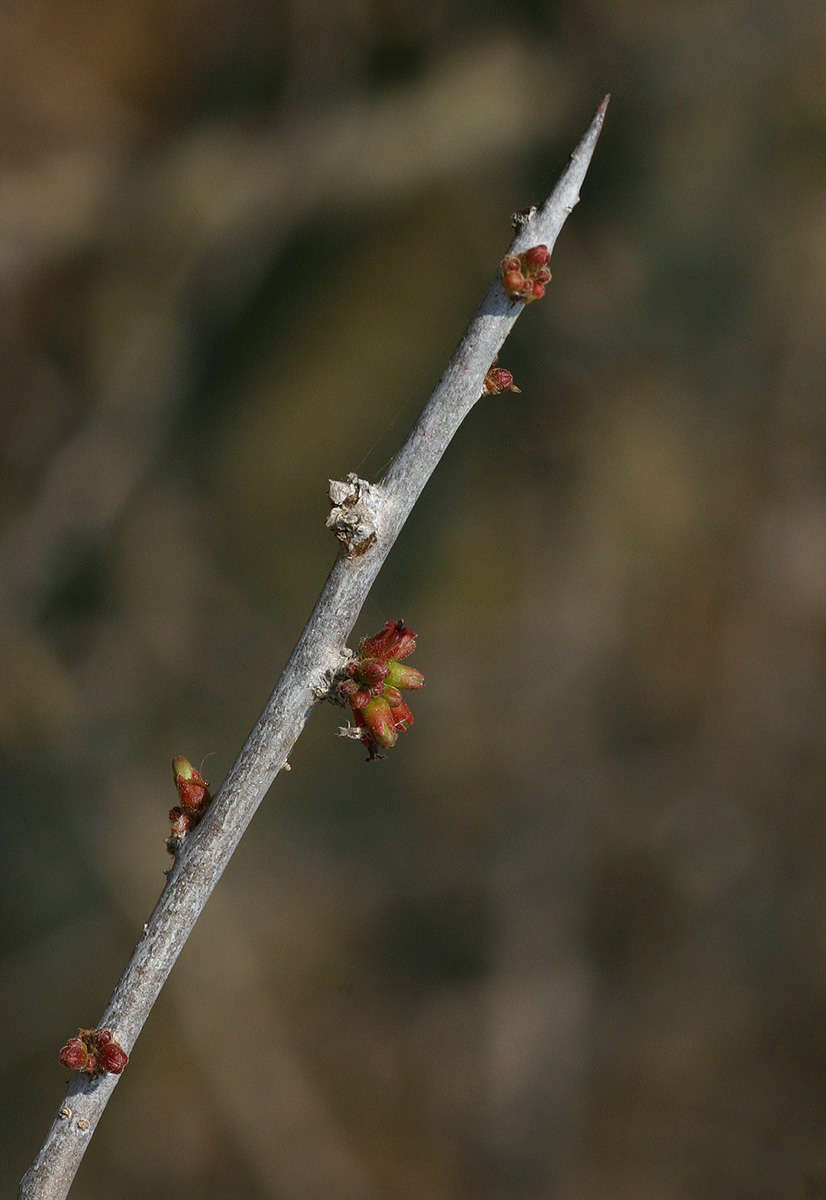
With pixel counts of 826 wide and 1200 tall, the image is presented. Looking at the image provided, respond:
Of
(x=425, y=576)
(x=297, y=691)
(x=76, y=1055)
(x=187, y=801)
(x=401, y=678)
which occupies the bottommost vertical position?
(x=76, y=1055)

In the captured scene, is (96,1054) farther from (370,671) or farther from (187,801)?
(370,671)

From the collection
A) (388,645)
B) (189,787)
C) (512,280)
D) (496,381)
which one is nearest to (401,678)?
(388,645)

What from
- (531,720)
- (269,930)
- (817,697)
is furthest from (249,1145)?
(817,697)

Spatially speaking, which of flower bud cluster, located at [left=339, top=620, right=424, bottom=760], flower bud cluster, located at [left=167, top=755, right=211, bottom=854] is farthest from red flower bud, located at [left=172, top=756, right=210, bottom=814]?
flower bud cluster, located at [left=339, top=620, right=424, bottom=760]

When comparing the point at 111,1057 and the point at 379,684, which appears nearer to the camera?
the point at 111,1057

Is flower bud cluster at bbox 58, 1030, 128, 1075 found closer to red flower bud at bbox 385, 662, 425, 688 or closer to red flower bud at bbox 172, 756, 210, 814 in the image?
red flower bud at bbox 172, 756, 210, 814
